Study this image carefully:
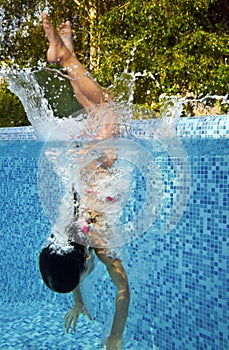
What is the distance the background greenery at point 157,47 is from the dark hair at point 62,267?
5.77 metres

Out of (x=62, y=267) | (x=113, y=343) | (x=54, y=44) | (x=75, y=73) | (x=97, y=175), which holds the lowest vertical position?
(x=113, y=343)

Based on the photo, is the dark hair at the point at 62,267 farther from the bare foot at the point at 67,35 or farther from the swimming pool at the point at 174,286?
→ the bare foot at the point at 67,35

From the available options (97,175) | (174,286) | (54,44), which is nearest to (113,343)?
(174,286)

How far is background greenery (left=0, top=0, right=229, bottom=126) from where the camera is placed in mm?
8398

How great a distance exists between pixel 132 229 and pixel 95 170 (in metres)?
0.34

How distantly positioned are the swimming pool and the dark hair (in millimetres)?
555

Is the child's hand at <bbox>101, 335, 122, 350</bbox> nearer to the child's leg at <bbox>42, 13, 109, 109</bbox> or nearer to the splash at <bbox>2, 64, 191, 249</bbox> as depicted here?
the splash at <bbox>2, 64, 191, 249</bbox>

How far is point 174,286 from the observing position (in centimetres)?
316

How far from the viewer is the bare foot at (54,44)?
2209mm

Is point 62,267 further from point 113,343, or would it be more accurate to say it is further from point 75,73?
point 75,73

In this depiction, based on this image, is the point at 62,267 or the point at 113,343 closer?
the point at 62,267

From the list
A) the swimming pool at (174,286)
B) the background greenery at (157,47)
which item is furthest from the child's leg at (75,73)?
the background greenery at (157,47)

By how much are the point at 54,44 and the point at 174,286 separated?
1734mm

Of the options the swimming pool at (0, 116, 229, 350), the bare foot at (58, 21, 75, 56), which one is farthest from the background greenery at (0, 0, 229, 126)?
the bare foot at (58, 21, 75, 56)
